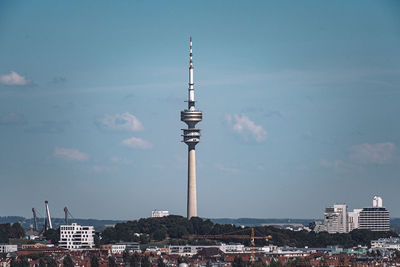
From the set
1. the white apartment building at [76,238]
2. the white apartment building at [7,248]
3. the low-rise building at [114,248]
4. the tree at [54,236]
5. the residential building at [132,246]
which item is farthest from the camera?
the tree at [54,236]

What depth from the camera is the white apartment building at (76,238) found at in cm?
18600

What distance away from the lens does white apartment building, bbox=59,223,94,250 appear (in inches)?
7323

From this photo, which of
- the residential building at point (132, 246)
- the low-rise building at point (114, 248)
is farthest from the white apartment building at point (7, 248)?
the residential building at point (132, 246)

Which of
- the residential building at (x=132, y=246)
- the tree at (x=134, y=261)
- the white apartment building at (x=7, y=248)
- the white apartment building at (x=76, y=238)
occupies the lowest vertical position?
the tree at (x=134, y=261)

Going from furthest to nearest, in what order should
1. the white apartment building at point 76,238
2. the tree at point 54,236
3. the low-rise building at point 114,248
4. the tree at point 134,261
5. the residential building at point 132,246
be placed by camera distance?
the tree at point 54,236
the white apartment building at point 76,238
the residential building at point 132,246
the low-rise building at point 114,248
the tree at point 134,261

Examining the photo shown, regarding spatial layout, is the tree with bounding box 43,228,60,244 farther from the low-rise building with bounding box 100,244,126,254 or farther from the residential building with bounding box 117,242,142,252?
the low-rise building with bounding box 100,244,126,254

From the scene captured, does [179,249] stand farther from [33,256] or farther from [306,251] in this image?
[33,256]

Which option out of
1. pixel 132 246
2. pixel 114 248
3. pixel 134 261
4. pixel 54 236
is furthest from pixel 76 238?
pixel 134 261

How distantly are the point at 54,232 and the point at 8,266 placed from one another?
72.7 meters

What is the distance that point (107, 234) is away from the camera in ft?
655

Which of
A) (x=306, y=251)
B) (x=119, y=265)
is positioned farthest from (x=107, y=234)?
(x=119, y=265)

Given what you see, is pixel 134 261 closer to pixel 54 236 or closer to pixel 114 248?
pixel 114 248

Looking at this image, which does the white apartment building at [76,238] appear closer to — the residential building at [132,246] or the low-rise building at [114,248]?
the low-rise building at [114,248]

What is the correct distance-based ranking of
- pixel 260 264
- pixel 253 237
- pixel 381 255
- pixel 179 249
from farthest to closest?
pixel 253 237, pixel 179 249, pixel 381 255, pixel 260 264
